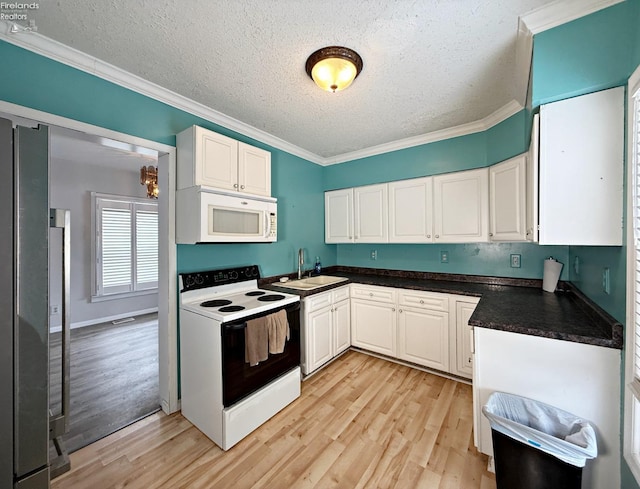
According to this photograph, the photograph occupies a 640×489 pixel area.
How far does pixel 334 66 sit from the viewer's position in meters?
1.65

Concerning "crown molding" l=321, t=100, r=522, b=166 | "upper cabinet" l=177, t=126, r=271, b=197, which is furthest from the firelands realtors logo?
"crown molding" l=321, t=100, r=522, b=166

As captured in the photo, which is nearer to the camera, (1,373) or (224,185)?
(1,373)

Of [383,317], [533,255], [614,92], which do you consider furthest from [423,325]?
[614,92]

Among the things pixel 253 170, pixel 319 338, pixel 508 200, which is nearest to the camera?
pixel 508 200

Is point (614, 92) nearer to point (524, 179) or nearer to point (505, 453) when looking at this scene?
point (524, 179)

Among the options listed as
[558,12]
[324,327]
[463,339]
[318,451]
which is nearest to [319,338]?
[324,327]

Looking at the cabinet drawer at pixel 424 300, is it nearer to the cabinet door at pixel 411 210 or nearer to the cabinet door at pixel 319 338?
the cabinet door at pixel 411 210

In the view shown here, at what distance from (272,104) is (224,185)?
83cm

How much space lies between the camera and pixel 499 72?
1.82m

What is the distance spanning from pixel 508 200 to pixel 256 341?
2360mm

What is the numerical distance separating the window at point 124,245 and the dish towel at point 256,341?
3.95m

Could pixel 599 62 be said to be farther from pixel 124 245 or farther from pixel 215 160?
pixel 124 245

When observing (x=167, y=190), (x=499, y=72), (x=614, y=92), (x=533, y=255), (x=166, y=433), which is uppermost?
(x=499, y=72)

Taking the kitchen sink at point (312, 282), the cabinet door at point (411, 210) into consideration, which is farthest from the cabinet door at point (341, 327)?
the cabinet door at point (411, 210)
